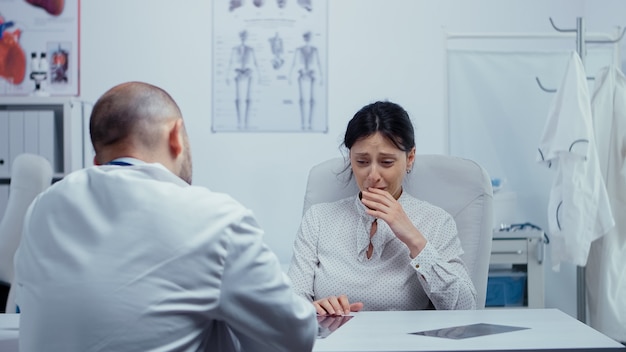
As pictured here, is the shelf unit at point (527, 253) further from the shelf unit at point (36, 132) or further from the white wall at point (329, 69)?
the shelf unit at point (36, 132)

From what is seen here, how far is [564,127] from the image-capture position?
111 inches

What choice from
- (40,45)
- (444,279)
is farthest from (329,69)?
(444,279)

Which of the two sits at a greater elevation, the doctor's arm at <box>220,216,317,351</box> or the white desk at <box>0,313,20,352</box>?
the doctor's arm at <box>220,216,317,351</box>

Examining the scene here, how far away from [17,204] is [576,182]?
6.33ft

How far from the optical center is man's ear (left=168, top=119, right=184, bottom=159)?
1.12 metres

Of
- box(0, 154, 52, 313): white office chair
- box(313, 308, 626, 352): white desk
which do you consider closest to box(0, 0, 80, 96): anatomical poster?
box(0, 154, 52, 313): white office chair

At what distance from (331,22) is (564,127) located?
4.25 feet

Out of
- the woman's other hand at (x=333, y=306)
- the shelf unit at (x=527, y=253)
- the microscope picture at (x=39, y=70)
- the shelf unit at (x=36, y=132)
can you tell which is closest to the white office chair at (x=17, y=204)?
the shelf unit at (x=36, y=132)

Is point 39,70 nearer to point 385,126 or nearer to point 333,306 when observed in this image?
point 385,126

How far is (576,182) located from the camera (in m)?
2.78

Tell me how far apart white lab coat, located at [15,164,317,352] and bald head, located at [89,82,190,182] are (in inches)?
3.6

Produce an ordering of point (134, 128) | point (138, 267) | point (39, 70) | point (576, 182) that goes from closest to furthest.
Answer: point (138, 267), point (134, 128), point (576, 182), point (39, 70)

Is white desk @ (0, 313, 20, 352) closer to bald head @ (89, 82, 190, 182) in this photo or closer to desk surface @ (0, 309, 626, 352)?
desk surface @ (0, 309, 626, 352)

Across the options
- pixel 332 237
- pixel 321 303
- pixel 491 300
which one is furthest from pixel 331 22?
pixel 321 303
